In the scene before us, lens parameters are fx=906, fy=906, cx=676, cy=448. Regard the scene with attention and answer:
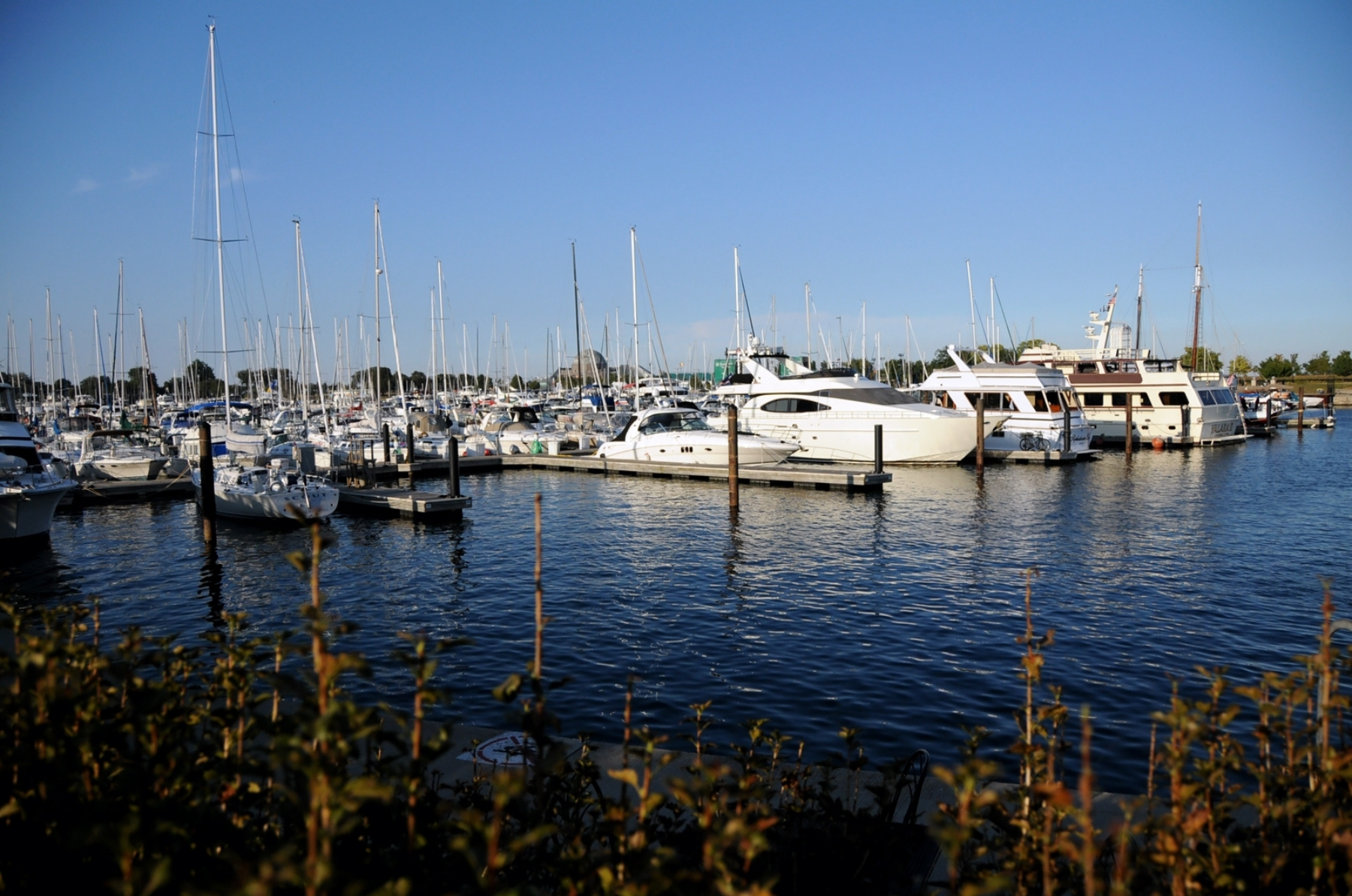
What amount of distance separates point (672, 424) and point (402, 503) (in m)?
14.7

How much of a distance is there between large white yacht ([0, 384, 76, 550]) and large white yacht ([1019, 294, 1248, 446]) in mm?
45312

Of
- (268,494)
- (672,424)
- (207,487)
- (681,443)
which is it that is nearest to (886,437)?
(681,443)

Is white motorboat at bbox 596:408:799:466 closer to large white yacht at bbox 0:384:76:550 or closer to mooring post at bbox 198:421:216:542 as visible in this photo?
mooring post at bbox 198:421:216:542

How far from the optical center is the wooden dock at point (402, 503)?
26.4 meters

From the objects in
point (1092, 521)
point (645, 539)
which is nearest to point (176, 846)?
point (645, 539)

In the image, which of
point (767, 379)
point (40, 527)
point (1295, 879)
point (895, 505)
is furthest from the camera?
point (767, 379)

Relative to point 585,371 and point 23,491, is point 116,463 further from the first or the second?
point 585,371

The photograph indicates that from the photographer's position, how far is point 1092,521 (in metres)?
25.0

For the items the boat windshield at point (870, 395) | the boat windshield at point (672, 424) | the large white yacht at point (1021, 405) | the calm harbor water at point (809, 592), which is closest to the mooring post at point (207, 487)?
the calm harbor water at point (809, 592)

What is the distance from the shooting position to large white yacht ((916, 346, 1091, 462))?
135ft

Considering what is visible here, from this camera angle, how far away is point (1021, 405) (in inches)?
1706

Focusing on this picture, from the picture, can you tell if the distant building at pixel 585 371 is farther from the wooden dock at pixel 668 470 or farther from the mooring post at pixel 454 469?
the mooring post at pixel 454 469

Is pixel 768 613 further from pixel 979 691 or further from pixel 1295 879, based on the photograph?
pixel 1295 879

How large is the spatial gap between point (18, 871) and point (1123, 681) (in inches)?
467
